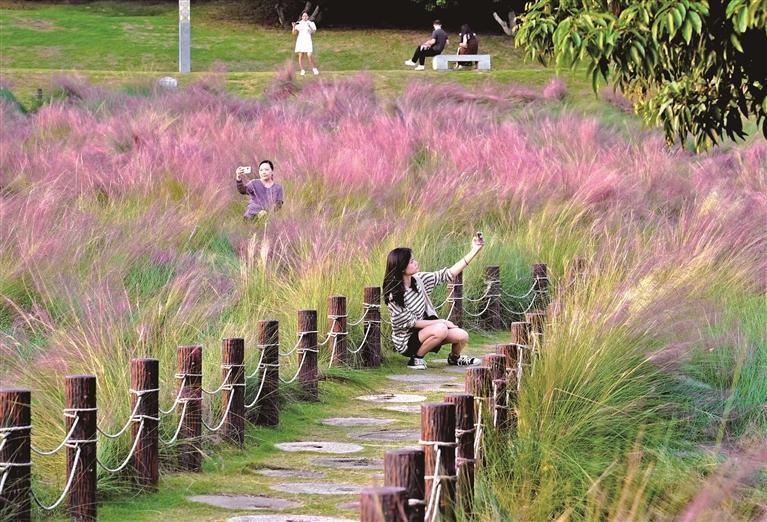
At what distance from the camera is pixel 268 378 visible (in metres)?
8.61

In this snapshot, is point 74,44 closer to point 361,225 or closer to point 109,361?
point 361,225

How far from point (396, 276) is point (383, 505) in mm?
6571

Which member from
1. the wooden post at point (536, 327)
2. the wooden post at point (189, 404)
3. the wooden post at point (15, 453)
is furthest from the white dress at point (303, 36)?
the wooden post at point (15, 453)

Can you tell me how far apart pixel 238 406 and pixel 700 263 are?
412 centimetres

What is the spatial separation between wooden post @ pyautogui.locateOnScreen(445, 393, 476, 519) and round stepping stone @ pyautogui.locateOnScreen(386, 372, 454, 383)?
14.0 ft

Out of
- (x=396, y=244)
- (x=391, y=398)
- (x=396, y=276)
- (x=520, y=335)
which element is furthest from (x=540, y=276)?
(x=520, y=335)

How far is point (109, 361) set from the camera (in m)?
7.77

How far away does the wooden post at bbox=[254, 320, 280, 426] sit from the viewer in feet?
28.1

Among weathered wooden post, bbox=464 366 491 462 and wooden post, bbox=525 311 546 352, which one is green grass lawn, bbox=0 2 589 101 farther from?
weathered wooden post, bbox=464 366 491 462

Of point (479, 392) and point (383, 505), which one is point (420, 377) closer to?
point (479, 392)

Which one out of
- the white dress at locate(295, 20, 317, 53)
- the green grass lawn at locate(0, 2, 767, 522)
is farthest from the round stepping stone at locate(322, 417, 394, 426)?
the white dress at locate(295, 20, 317, 53)

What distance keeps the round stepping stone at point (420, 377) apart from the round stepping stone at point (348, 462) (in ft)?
8.63

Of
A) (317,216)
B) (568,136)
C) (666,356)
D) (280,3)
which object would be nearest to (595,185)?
(317,216)

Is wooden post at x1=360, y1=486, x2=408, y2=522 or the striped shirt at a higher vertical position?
wooden post at x1=360, y1=486, x2=408, y2=522
